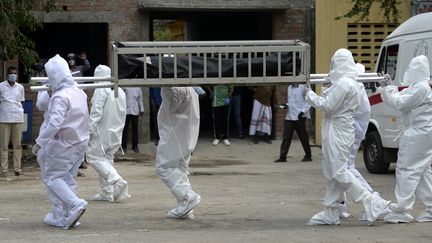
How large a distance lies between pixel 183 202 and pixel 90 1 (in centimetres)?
1102

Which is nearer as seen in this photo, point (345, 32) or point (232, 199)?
point (232, 199)

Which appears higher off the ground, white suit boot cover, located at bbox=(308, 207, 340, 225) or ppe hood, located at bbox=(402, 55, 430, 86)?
ppe hood, located at bbox=(402, 55, 430, 86)

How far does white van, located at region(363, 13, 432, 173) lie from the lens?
51.1ft

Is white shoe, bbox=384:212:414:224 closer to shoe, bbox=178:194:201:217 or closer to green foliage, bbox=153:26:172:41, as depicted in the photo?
shoe, bbox=178:194:201:217

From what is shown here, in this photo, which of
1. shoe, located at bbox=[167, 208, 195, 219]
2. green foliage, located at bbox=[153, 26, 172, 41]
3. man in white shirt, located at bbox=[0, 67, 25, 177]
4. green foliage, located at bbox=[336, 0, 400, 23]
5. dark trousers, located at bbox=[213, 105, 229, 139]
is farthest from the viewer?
green foliage, located at bbox=[153, 26, 172, 41]

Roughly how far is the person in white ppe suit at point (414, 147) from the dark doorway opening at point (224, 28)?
12.0m

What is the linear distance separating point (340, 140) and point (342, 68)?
86cm

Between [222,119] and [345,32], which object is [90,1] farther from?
[345,32]

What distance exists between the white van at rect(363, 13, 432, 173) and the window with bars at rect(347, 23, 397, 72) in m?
5.29

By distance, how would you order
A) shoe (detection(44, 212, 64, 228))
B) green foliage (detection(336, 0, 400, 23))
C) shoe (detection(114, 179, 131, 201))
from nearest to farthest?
shoe (detection(44, 212, 64, 228)) → shoe (detection(114, 179, 131, 201)) → green foliage (detection(336, 0, 400, 23))

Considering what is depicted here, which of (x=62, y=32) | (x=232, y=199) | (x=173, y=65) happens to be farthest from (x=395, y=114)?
(x=62, y=32)

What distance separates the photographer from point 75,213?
10.2m

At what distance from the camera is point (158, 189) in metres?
14.6

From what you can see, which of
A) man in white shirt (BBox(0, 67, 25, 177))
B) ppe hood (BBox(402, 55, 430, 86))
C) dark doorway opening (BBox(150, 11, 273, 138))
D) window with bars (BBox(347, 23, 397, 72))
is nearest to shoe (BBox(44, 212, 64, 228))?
ppe hood (BBox(402, 55, 430, 86))
